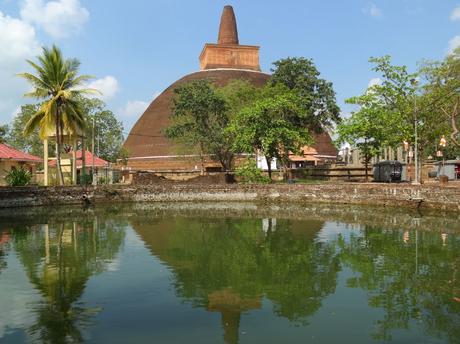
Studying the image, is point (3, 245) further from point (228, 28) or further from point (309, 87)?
point (228, 28)

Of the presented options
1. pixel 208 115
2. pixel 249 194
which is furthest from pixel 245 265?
pixel 208 115

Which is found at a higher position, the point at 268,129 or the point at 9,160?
the point at 268,129

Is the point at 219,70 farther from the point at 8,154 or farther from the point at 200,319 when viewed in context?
the point at 200,319

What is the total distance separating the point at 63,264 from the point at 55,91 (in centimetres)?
1711

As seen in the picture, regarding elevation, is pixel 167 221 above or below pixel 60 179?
below

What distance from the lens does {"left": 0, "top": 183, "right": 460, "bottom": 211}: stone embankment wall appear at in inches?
818

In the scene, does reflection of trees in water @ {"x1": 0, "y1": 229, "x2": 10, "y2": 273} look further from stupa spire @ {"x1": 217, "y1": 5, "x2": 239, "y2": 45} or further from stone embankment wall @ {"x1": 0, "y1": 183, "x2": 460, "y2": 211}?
stupa spire @ {"x1": 217, "y1": 5, "x2": 239, "y2": 45}

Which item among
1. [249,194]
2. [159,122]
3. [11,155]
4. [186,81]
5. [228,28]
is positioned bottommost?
[249,194]

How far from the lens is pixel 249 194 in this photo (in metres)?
26.0

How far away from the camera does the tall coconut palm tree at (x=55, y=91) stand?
24469 millimetres

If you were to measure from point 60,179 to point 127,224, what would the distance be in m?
10.3

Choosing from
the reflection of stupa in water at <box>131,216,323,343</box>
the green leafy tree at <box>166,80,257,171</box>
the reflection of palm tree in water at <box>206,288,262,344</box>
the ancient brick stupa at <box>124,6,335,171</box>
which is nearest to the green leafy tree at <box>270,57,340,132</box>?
the green leafy tree at <box>166,80,257,171</box>

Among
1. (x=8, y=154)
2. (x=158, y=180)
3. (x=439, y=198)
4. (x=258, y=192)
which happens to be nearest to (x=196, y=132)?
(x=158, y=180)

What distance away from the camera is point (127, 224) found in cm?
1728
